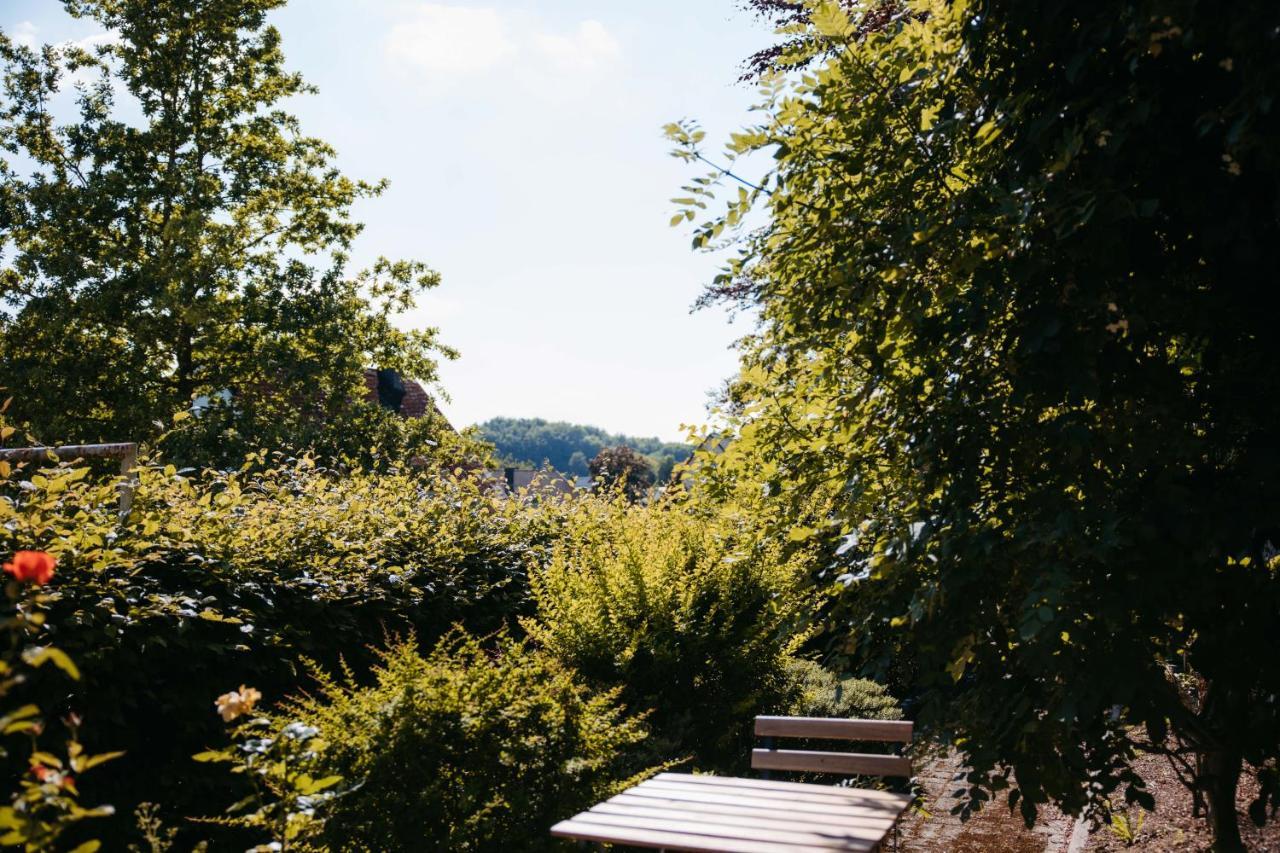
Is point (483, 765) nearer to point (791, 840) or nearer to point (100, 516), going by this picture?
point (791, 840)

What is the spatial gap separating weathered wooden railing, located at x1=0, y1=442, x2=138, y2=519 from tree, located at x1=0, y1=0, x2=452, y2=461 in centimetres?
1532

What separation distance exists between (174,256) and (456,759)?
19453 mm

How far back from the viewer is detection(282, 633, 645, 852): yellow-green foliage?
14.3ft

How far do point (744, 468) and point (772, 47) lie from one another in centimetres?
1252

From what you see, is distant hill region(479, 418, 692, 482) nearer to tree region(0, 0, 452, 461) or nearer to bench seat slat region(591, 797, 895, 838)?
tree region(0, 0, 452, 461)

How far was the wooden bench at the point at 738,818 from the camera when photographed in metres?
3.45

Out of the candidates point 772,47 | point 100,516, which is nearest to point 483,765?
point 100,516

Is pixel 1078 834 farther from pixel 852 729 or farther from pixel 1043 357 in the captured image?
pixel 1043 357

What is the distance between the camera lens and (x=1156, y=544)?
3.47 meters

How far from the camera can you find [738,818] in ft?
12.6

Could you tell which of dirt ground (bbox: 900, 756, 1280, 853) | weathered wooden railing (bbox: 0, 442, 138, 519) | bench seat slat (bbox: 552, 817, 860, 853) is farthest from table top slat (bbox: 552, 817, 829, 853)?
weathered wooden railing (bbox: 0, 442, 138, 519)

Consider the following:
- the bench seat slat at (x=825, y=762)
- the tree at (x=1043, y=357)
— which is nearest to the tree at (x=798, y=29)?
the tree at (x=1043, y=357)

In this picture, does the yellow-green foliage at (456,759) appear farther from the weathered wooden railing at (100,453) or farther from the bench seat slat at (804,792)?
the weathered wooden railing at (100,453)

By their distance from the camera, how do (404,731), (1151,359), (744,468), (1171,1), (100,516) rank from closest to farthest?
1. (1171,1)
2. (1151,359)
3. (404,731)
4. (744,468)
5. (100,516)
